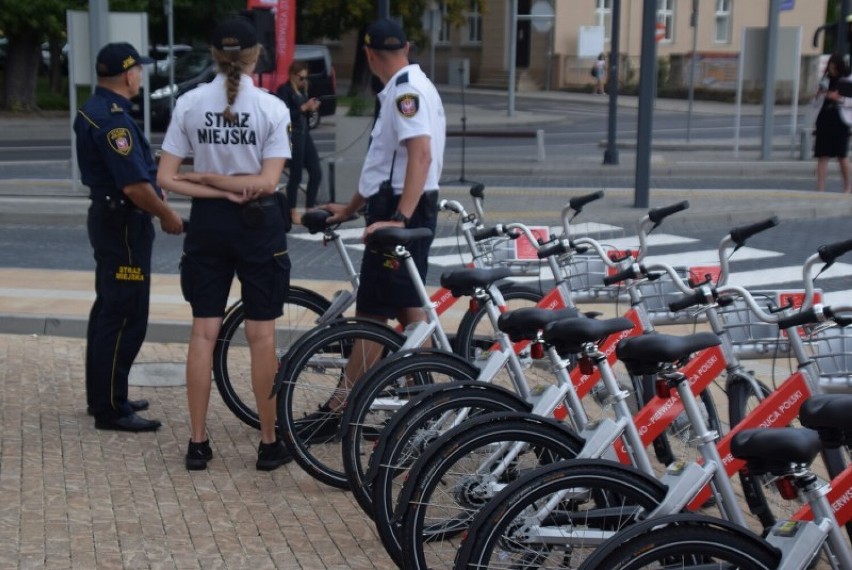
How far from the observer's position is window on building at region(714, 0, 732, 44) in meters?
57.5

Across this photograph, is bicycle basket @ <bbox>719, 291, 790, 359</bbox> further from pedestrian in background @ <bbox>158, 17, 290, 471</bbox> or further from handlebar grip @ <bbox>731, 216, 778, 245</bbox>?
pedestrian in background @ <bbox>158, 17, 290, 471</bbox>

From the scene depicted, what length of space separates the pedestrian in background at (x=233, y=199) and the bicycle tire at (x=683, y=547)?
2949 millimetres

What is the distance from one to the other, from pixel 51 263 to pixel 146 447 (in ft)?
19.4

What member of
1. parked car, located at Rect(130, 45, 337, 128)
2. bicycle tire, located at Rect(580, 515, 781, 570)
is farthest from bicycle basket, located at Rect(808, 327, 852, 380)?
parked car, located at Rect(130, 45, 337, 128)

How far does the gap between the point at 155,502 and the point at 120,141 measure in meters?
1.74

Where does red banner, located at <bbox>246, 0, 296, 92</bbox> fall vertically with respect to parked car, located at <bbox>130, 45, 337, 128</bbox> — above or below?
above

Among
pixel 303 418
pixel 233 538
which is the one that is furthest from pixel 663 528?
pixel 303 418

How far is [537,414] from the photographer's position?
448 cm

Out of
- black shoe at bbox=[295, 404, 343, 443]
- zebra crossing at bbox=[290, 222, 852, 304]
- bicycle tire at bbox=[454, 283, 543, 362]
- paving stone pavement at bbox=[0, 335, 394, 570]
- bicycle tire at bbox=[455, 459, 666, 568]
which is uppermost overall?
bicycle tire at bbox=[455, 459, 666, 568]

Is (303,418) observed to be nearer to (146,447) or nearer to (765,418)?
(146,447)

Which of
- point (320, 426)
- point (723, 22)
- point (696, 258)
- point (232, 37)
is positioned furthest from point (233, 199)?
point (723, 22)

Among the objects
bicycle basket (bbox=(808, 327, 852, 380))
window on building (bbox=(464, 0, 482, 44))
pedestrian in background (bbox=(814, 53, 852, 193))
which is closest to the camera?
bicycle basket (bbox=(808, 327, 852, 380))

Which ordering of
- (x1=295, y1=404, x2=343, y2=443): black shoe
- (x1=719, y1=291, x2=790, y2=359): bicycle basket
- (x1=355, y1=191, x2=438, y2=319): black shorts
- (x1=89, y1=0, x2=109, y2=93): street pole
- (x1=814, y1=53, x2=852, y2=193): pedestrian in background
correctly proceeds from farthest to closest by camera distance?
(x1=814, y1=53, x2=852, y2=193): pedestrian in background → (x1=89, y1=0, x2=109, y2=93): street pole → (x1=355, y1=191, x2=438, y2=319): black shorts → (x1=295, y1=404, x2=343, y2=443): black shoe → (x1=719, y1=291, x2=790, y2=359): bicycle basket

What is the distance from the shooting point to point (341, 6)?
39.8 metres
